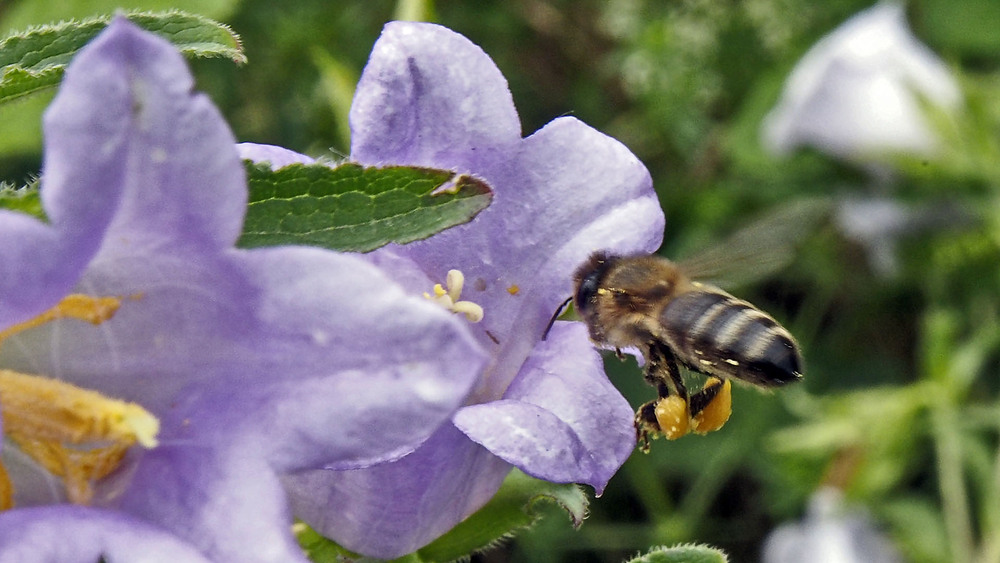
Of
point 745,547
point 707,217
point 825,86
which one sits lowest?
point 745,547

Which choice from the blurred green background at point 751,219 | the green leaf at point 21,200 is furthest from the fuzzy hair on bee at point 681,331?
the blurred green background at point 751,219

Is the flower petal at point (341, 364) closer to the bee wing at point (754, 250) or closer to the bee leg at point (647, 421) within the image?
the bee leg at point (647, 421)

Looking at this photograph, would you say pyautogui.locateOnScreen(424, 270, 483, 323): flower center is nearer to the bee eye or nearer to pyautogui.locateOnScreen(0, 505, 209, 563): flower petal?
the bee eye

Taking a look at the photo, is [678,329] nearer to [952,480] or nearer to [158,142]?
[158,142]

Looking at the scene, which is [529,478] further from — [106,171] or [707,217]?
[707,217]

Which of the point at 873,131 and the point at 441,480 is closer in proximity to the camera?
the point at 441,480

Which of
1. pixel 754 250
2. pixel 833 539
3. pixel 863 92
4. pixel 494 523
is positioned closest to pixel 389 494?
pixel 494 523

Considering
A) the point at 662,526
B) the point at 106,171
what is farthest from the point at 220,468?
the point at 662,526
